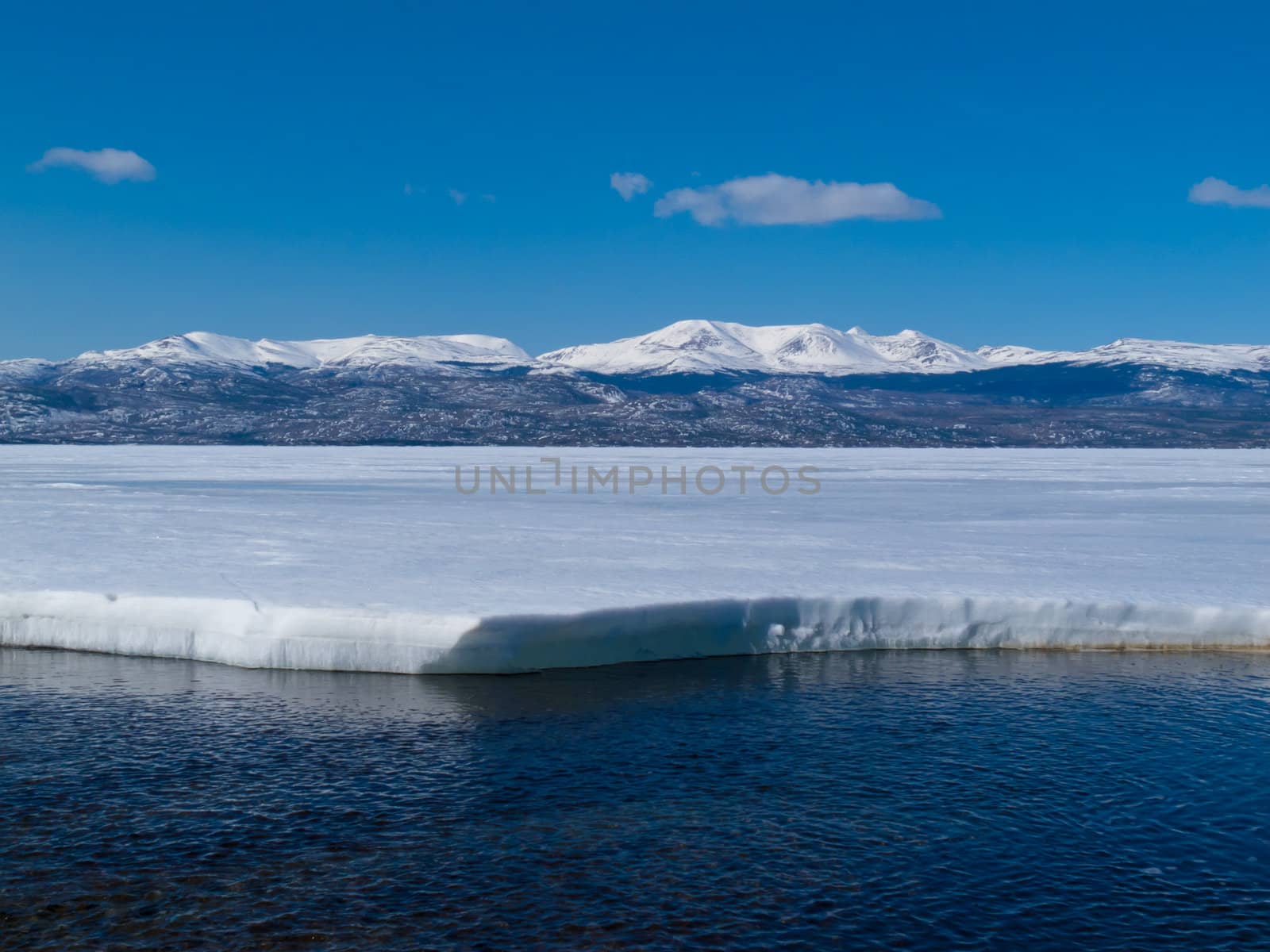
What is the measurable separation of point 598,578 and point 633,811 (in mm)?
8927

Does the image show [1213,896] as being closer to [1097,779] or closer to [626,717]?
[1097,779]

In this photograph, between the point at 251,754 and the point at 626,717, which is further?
the point at 626,717

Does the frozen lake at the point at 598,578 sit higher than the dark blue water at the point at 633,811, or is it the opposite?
the frozen lake at the point at 598,578

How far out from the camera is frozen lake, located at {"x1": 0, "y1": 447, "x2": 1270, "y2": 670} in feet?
52.6

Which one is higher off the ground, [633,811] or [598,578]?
[598,578]

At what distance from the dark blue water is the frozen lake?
90 centimetres

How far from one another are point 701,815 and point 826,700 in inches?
172

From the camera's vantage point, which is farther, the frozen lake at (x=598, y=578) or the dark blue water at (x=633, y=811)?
the frozen lake at (x=598, y=578)

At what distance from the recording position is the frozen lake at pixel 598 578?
16031 mm

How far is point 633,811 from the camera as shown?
10.5 m

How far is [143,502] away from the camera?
117ft

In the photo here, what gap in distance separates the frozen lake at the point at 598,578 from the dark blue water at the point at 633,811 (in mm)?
904

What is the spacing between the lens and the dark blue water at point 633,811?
8.34 metres

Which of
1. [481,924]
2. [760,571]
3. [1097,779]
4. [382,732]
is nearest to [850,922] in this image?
[481,924]
